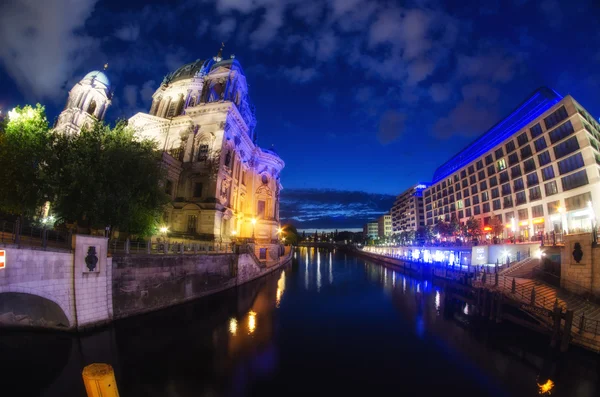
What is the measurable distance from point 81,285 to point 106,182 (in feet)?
26.4

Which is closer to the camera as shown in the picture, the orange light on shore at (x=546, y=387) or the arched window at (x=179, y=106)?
the orange light on shore at (x=546, y=387)

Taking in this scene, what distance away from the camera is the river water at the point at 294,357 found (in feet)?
38.0

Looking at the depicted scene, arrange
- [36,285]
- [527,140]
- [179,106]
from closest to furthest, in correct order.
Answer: [36,285] → [179,106] → [527,140]

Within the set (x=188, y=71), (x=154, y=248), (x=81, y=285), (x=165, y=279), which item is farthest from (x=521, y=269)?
(x=188, y=71)

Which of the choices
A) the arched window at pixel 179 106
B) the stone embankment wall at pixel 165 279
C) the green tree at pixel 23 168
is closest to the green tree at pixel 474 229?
the stone embankment wall at pixel 165 279

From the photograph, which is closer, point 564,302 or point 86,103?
point 564,302

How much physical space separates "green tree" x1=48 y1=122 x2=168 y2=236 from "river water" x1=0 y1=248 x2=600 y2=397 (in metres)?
7.40

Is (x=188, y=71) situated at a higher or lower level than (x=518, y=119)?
higher

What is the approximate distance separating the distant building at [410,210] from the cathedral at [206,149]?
7957 centimetres

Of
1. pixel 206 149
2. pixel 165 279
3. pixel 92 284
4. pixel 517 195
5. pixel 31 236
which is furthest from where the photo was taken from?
pixel 517 195

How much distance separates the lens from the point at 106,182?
20016 mm

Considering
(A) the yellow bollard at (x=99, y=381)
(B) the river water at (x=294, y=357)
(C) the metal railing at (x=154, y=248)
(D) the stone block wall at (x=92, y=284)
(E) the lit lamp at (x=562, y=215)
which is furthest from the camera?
(E) the lit lamp at (x=562, y=215)

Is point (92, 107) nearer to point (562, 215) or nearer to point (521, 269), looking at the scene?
point (521, 269)

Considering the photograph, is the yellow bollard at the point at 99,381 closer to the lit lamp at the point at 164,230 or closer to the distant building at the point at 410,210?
the lit lamp at the point at 164,230
